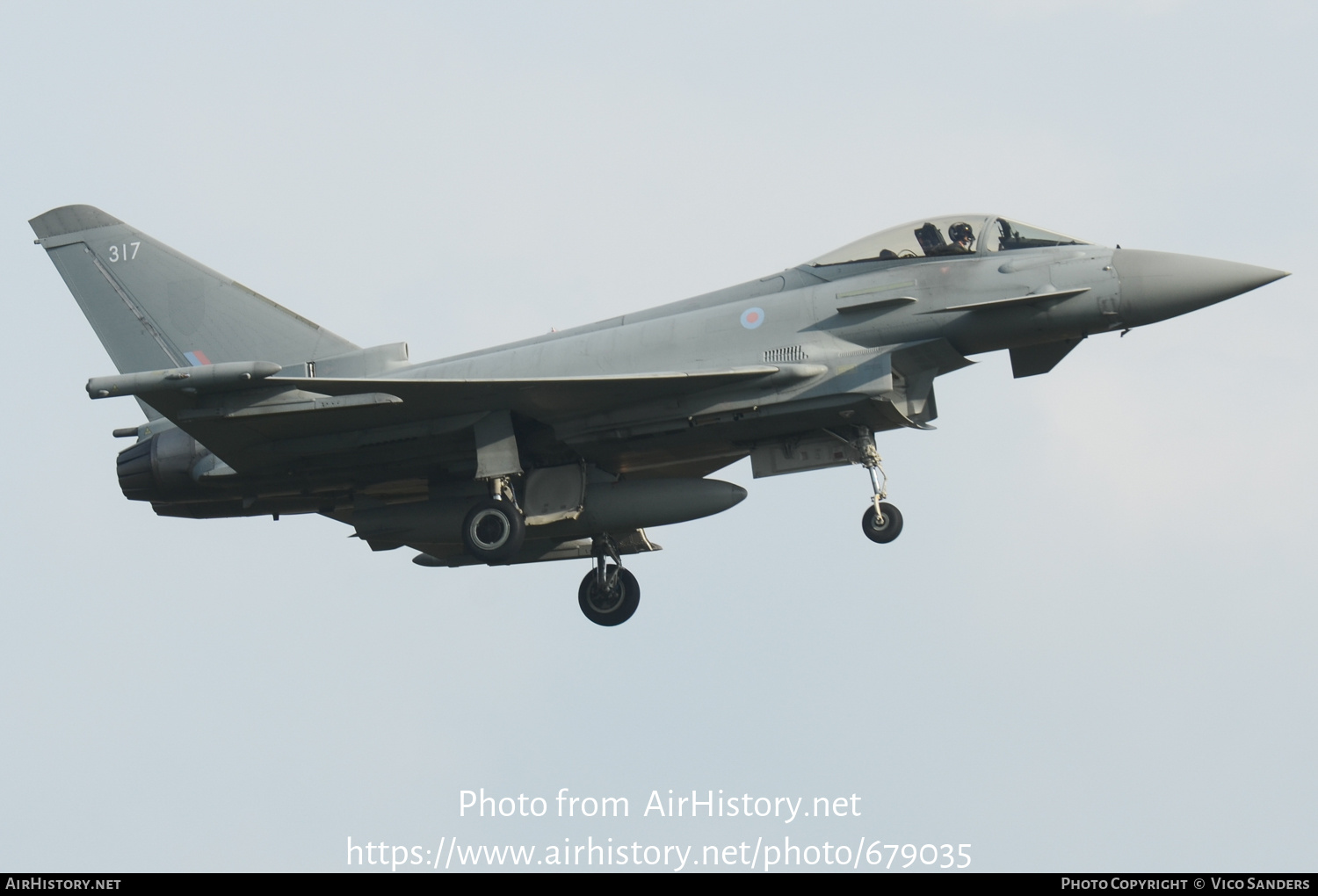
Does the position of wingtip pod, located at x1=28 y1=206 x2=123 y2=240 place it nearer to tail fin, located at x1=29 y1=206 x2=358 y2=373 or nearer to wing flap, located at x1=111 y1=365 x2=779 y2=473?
tail fin, located at x1=29 y1=206 x2=358 y2=373

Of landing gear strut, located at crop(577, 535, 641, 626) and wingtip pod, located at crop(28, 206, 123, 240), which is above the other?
wingtip pod, located at crop(28, 206, 123, 240)

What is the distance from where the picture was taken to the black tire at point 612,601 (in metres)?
19.9

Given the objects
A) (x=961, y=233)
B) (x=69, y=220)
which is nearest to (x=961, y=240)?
(x=961, y=233)

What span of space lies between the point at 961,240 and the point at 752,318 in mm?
2420

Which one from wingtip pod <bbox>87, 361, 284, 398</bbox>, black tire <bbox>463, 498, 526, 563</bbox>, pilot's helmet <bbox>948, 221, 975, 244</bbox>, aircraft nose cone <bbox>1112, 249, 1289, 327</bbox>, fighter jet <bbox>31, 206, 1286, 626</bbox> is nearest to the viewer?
wingtip pod <bbox>87, 361, 284, 398</bbox>

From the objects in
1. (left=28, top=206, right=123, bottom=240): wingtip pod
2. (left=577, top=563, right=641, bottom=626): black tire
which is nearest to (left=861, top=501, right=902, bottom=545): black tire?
(left=577, top=563, right=641, bottom=626): black tire

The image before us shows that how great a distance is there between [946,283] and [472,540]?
5.97m

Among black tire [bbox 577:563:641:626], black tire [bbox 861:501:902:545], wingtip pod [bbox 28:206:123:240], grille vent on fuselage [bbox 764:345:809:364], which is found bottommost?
black tire [bbox 861:501:902:545]

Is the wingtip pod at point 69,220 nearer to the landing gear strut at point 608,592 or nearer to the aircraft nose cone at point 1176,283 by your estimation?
the landing gear strut at point 608,592

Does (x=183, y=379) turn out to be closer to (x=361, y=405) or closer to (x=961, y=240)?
(x=361, y=405)

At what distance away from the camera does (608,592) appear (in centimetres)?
1988

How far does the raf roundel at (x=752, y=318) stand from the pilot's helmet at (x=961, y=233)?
2.23 meters

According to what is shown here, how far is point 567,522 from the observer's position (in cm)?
1823

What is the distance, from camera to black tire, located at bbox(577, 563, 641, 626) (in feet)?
65.2
